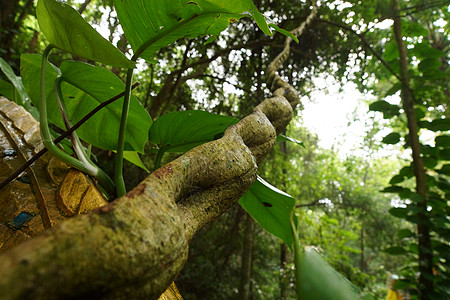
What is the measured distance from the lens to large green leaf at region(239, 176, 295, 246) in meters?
0.53

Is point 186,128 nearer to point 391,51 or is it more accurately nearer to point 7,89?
point 7,89

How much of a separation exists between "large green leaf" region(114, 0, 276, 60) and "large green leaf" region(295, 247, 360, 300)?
13.3 inches

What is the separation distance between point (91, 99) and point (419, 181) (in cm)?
150

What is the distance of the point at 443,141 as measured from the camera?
1.32 meters

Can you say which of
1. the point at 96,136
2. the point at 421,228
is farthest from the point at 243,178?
the point at 421,228

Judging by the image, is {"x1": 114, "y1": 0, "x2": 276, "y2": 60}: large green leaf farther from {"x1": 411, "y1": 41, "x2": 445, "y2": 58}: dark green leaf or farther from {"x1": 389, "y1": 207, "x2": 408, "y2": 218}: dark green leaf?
{"x1": 411, "y1": 41, "x2": 445, "y2": 58}: dark green leaf

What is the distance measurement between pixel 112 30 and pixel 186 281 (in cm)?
235

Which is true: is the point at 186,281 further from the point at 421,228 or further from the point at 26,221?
the point at 26,221

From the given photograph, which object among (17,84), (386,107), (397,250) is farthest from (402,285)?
(17,84)

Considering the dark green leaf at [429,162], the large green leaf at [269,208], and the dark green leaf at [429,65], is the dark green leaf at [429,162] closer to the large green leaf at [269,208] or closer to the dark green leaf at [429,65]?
the dark green leaf at [429,65]

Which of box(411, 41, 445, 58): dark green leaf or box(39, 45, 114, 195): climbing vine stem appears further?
box(411, 41, 445, 58): dark green leaf

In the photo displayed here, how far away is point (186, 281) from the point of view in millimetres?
2625

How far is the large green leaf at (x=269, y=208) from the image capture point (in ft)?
1.75

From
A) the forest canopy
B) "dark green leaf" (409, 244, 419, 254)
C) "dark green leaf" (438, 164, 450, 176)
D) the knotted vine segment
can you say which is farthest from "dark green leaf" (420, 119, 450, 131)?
the knotted vine segment
